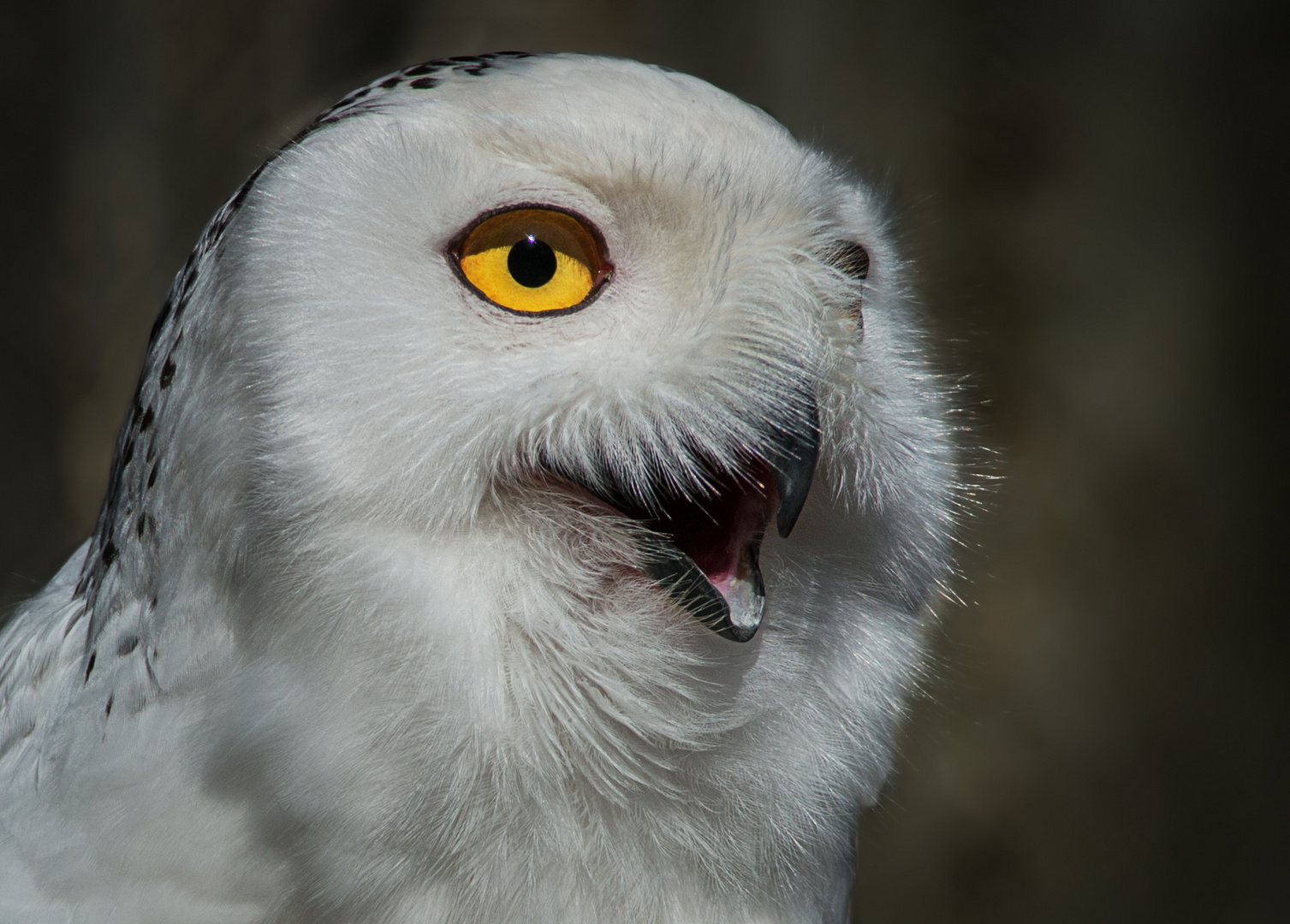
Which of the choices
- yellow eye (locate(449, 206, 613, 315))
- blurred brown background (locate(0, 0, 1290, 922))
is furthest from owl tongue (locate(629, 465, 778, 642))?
blurred brown background (locate(0, 0, 1290, 922))

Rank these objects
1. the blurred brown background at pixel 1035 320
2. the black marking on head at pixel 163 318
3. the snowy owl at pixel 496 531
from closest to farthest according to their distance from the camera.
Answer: the snowy owl at pixel 496 531, the black marking on head at pixel 163 318, the blurred brown background at pixel 1035 320

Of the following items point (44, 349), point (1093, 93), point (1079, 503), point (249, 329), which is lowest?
point (44, 349)

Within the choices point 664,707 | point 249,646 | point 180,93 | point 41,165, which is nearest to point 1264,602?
point 664,707

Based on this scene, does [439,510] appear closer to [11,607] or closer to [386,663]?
[386,663]

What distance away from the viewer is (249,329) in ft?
2.48

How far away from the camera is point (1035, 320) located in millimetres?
2832

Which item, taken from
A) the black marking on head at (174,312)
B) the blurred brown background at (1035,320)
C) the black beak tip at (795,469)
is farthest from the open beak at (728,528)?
the blurred brown background at (1035,320)

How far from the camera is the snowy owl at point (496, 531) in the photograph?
722 mm

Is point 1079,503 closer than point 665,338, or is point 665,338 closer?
point 665,338

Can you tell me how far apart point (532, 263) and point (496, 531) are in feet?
0.62

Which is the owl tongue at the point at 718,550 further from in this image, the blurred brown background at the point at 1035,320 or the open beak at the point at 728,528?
the blurred brown background at the point at 1035,320

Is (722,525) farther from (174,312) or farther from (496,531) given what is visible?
(174,312)

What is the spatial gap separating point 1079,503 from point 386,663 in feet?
8.22

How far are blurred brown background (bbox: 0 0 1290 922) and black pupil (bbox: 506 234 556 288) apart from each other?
7.00ft
